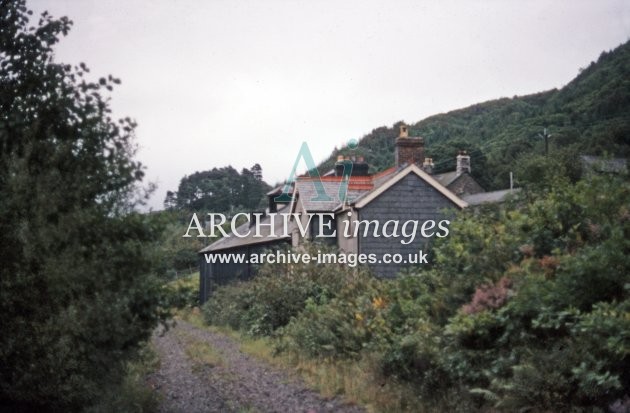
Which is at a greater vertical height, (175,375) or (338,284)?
(338,284)

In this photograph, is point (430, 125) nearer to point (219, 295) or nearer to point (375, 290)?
point (219, 295)

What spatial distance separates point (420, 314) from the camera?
1061cm

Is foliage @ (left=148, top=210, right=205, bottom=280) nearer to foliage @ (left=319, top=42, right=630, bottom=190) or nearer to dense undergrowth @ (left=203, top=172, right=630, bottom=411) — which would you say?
dense undergrowth @ (left=203, top=172, right=630, bottom=411)

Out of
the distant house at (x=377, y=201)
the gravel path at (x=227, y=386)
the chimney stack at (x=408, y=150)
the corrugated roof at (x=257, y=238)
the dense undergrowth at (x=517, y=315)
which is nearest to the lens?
the dense undergrowth at (x=517, y=315)

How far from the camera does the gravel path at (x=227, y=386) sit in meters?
9.92

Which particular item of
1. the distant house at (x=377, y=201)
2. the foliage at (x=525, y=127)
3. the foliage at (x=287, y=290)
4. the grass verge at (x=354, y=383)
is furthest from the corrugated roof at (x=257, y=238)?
the grass verge at (x=354, y=383)

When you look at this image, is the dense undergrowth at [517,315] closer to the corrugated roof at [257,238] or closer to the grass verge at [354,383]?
the grass verge at [354,383]

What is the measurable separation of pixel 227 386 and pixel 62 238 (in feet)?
18.7

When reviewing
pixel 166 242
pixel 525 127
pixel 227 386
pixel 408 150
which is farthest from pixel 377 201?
pixel 525 127

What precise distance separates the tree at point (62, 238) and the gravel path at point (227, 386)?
116 cm

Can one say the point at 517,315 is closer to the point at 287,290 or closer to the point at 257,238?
the point at 287,290

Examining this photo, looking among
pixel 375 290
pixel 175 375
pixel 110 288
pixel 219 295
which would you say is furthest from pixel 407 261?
pixel 110 288

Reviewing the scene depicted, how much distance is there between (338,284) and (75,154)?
12768mm

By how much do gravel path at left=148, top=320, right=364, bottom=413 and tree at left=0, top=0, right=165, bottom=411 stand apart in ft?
3.82
